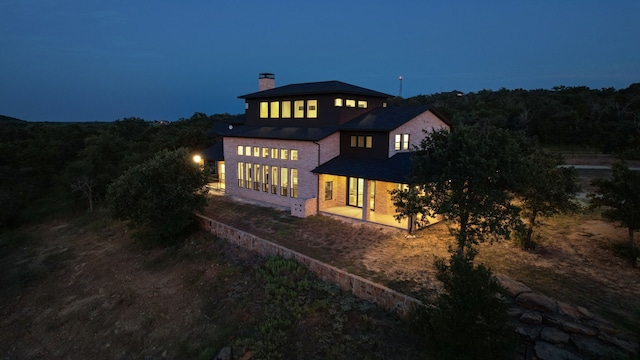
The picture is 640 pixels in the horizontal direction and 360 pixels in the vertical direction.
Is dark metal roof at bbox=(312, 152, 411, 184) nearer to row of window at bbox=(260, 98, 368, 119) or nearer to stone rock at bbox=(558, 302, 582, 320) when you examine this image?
row of window at bbox=(260, 98, 368, 119)

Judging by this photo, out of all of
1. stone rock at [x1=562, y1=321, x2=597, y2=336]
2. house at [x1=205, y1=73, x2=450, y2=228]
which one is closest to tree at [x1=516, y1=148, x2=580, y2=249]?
stone rock at [x1=562, y1=321, x2=597, y2=336]

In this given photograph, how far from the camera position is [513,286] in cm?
1335

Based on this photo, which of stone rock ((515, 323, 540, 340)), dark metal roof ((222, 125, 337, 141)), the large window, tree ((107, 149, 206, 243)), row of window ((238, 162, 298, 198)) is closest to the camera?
stone rock ((515, 323, 540, 340))

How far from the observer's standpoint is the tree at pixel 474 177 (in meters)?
13.8

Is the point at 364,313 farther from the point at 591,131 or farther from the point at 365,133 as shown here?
the point at 591,131

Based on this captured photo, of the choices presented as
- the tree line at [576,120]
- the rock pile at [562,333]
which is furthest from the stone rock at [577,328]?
the tree line at [576,120]

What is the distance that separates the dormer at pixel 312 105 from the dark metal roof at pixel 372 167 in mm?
3529

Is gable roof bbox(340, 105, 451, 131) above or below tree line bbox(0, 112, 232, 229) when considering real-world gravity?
above

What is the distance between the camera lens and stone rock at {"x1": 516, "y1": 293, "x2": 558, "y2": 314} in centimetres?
1178

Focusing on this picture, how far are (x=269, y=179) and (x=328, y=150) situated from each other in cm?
564

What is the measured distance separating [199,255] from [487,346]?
663 inches

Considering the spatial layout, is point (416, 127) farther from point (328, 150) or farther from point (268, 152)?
point (268, 152)

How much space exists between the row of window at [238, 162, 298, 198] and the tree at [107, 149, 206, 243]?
541 cm

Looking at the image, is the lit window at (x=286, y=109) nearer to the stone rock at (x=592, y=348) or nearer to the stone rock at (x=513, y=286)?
the stone rock at (x=513, y=286)
